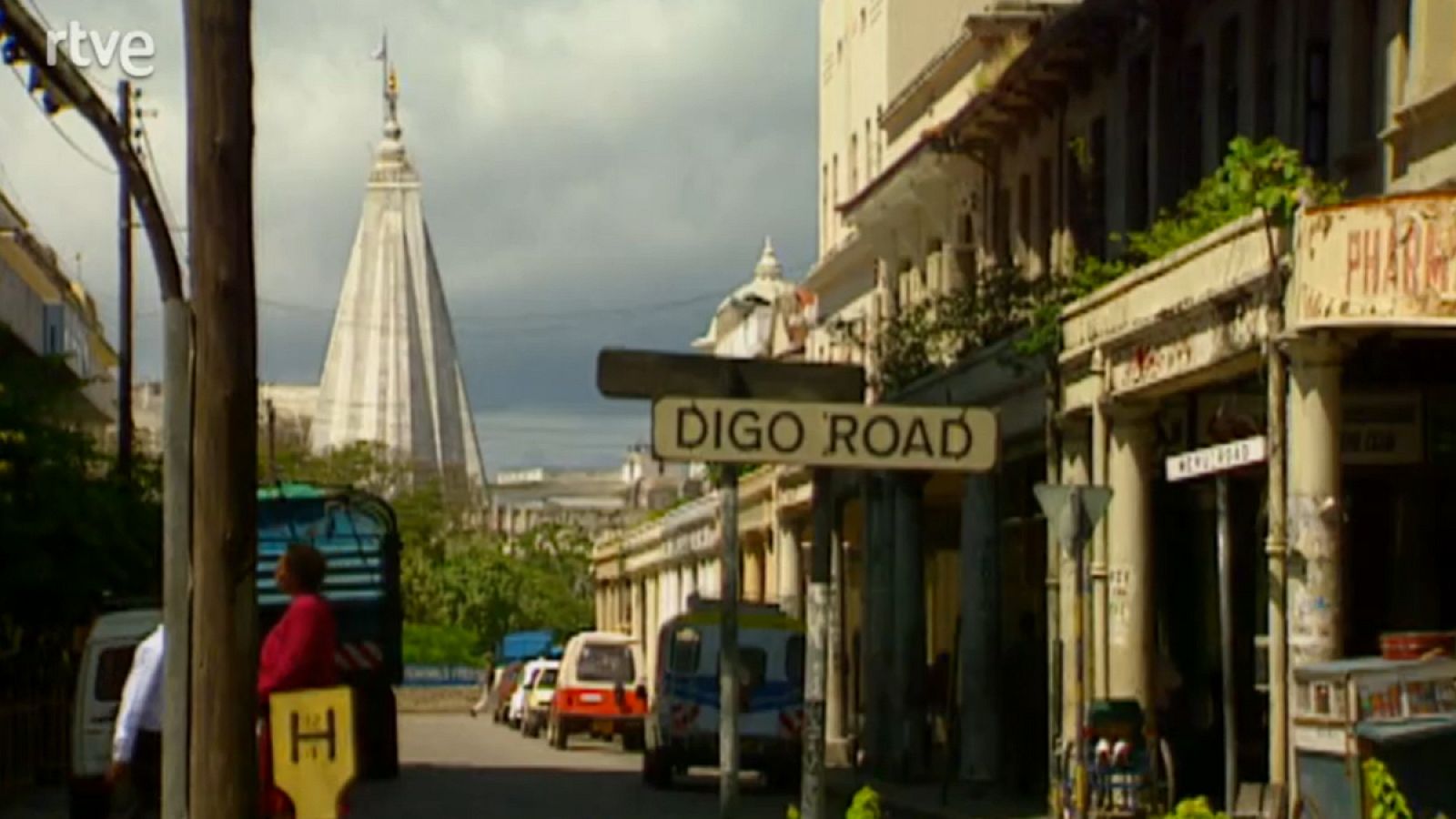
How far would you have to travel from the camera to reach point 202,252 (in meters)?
14.2

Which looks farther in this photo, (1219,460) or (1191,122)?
(1191,122)

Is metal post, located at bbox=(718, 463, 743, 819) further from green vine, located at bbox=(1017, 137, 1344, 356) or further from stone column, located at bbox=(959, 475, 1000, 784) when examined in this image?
stone column, located at bbox=(959, 475, 1000, 784)

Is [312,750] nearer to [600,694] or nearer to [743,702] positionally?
[743,702]

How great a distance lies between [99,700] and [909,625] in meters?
16.5

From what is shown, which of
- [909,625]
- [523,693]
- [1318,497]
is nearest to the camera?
[1318,497]

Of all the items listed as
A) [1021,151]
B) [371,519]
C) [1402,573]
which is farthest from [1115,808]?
[1021,151]

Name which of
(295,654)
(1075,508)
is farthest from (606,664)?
(295,654)

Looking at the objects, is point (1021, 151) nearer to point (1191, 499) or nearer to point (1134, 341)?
point (1191, 499)

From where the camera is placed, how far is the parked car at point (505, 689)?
80250mm

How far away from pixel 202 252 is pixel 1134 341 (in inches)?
703

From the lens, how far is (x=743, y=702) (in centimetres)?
4166

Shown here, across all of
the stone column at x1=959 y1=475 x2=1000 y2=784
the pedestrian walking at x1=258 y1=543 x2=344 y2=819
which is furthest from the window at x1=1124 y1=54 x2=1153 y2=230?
the pedestrian walking at x1=258 y1=543 x2=344 y2=819

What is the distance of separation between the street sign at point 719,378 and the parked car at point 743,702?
90.3 ft

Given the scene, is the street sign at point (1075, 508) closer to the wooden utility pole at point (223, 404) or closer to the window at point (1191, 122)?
the window at point (1191, 122)
